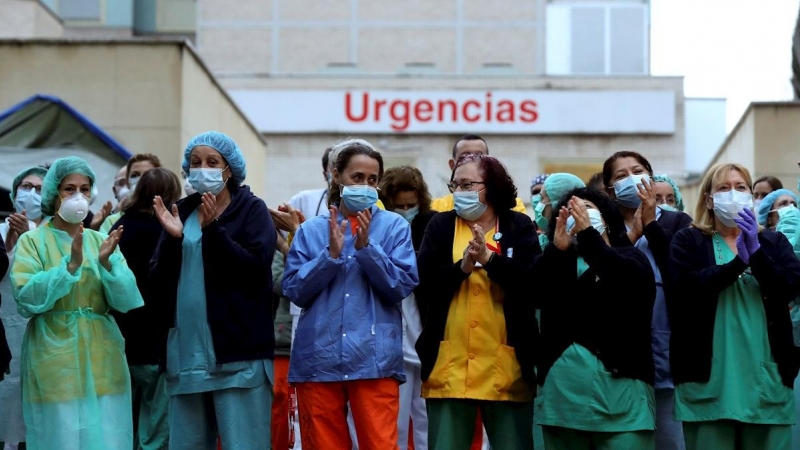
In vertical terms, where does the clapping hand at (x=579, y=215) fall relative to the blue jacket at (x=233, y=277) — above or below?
above

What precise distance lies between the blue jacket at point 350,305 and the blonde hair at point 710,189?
5.68 ft

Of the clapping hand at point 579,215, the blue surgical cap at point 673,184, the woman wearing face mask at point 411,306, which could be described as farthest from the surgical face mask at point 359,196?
the blue surgical cap at point 673,184

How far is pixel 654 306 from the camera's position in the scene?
7676 mm

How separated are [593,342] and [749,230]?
3.55 feet

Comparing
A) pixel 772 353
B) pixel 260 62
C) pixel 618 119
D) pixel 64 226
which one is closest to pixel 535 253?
pixel 772 353

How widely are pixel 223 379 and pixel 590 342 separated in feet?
6.61

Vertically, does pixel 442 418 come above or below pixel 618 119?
below

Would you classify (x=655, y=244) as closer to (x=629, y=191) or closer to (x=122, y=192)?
(x=629, y=191)

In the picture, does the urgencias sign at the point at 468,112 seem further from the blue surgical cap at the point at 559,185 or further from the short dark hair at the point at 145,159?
the blue surgical cap at the point at 559,185

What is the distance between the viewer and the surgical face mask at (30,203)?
902cm

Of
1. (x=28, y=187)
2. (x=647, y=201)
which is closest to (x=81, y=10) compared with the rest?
(x=28, y=187)

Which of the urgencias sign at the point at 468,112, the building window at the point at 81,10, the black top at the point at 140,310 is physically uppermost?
the building window at the point at 81,10

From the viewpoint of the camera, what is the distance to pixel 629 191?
25.9 ft

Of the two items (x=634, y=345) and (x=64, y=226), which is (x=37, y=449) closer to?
(x=64, y=226)
